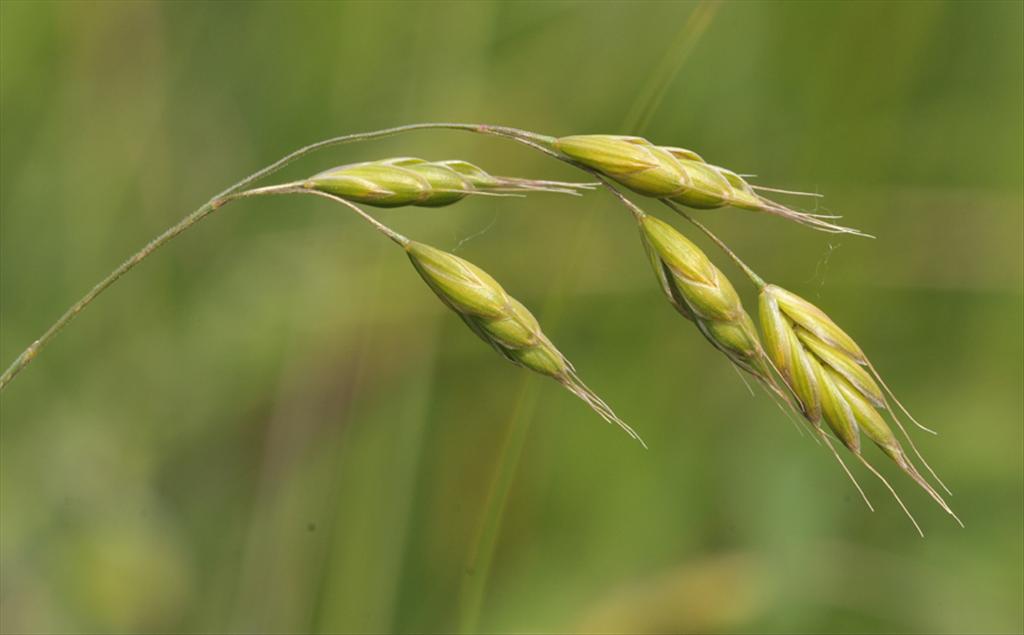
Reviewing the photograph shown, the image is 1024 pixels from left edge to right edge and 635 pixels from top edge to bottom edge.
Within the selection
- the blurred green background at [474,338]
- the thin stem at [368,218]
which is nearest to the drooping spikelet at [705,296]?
the thin stem at [368,218]

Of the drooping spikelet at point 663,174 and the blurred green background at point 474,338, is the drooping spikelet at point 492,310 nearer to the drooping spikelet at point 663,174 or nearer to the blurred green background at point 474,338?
the drooping spikelet at point 663,174

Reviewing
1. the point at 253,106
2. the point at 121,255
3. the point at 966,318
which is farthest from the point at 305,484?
the point at 966,318

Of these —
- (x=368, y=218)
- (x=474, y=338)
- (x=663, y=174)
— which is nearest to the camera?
(x=368, y=218)

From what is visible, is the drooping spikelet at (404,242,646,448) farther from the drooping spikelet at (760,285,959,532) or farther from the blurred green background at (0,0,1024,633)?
the blurred green background at (0,0,1024,633)

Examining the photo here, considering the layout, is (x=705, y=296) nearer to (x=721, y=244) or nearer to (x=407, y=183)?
(x=721, y=244)

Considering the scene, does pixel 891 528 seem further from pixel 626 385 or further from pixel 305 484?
pixel 305 484

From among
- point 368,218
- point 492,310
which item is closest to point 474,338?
point 492,310
